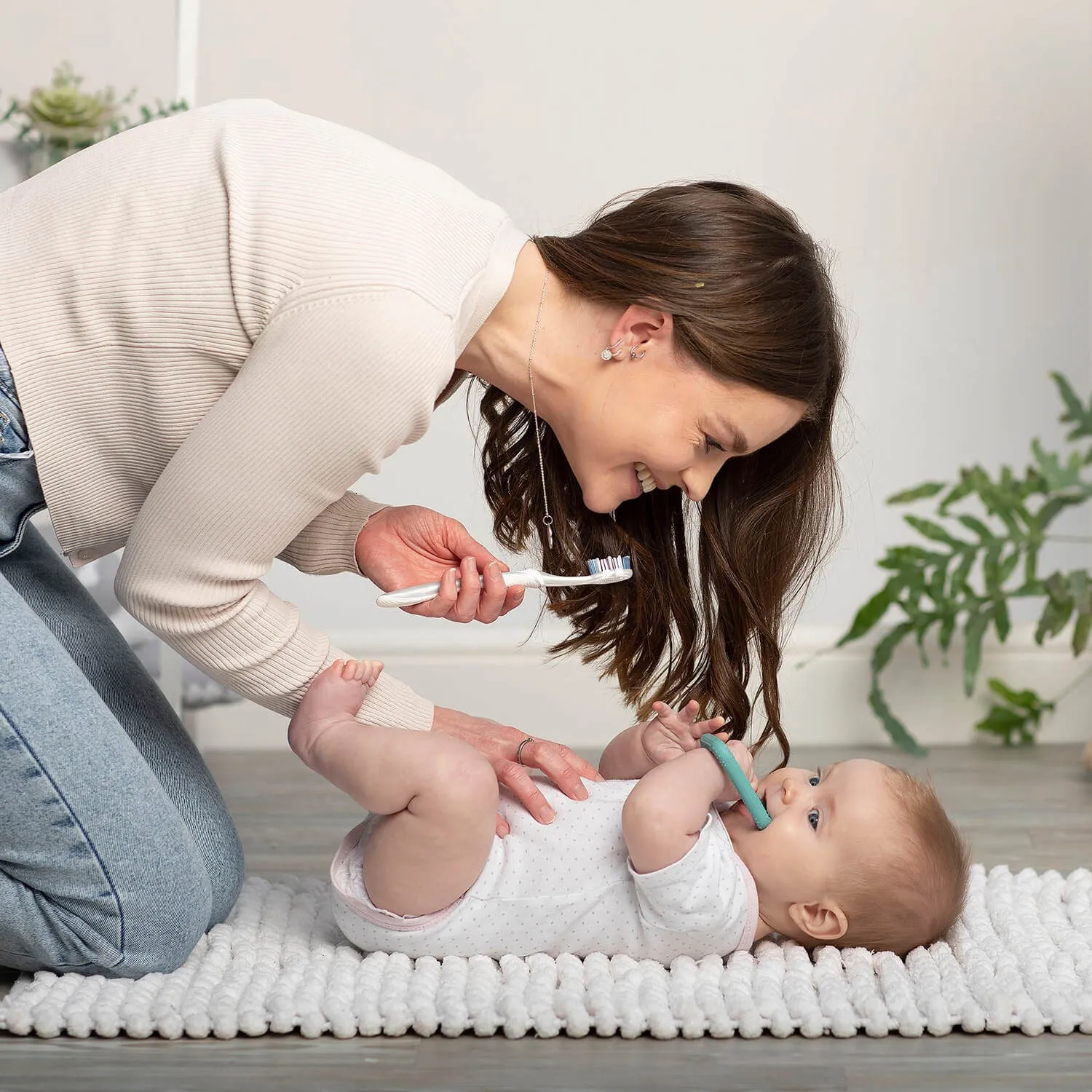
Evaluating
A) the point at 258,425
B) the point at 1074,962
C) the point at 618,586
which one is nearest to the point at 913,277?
the point at 618,586

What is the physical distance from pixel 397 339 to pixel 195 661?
15.1 inches

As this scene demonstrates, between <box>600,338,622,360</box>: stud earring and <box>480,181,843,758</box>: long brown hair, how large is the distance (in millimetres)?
38

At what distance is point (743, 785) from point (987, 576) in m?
1.18

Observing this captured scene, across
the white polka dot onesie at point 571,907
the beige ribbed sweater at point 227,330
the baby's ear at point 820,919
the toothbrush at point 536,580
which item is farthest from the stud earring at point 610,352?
the baby's ear at point 820,919

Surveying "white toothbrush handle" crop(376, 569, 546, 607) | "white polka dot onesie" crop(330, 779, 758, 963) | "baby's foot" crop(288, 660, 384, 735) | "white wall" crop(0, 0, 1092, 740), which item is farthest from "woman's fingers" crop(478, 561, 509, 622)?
"white wall" crop(0, 0, 1092, 740)

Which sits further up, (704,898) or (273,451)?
(273,451)

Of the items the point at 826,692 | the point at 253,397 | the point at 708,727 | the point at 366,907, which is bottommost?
Result: the point at 826,692

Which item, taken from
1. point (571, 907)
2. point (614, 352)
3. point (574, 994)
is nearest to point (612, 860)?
point (571, 907)

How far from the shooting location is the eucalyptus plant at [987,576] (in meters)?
2.27

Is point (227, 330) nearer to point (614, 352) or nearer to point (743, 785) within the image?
point (614, 352)

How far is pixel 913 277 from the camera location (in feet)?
8.13

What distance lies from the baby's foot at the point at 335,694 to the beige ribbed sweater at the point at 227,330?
2.1 inches

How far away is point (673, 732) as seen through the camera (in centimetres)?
143

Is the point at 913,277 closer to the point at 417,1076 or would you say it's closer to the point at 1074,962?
the point at 1074,962
